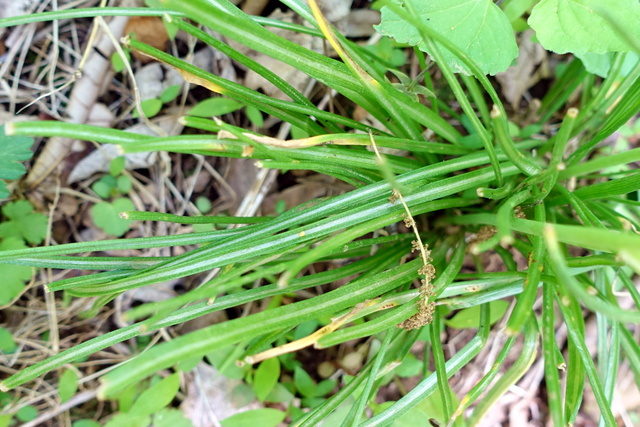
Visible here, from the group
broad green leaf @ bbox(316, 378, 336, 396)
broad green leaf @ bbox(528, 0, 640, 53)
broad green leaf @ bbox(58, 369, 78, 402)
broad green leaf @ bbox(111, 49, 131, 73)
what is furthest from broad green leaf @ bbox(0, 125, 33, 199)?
broad green leaf @ bbox(528, 0, 640, 53)

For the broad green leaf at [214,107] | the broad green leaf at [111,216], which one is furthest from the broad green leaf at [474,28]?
the broad green leaf at [111,216]

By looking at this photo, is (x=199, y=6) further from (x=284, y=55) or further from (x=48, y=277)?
(x=48, y=277)

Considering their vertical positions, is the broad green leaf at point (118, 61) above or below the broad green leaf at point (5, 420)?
above

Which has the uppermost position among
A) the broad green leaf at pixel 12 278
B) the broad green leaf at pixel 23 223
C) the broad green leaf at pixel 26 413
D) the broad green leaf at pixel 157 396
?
the broad green leaf at pixel 23 223

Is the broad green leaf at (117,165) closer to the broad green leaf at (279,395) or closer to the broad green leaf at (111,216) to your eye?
the broad green leaf at (111,216)

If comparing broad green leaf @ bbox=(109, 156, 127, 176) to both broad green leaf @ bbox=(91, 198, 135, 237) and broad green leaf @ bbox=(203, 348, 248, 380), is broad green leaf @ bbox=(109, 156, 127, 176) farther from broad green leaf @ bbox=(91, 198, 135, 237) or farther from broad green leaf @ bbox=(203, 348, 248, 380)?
broad green leaf @ bbox=(203, 348, 248, 380)

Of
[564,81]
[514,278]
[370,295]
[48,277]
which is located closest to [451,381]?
[514,278]
